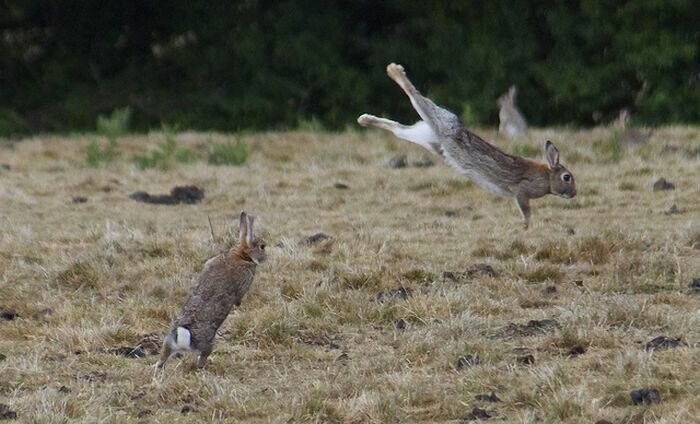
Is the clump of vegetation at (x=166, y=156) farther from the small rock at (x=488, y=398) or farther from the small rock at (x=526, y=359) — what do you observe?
the small rock at (x=488, y=398)

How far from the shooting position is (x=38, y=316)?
8539mm

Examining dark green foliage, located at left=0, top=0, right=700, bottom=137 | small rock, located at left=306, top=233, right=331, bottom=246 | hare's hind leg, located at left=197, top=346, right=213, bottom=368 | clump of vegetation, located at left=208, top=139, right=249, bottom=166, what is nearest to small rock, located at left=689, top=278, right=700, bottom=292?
small rock, located at left=306, top=233, right=331, bottom=246

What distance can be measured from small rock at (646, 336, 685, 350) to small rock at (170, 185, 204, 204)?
6133 millimetres

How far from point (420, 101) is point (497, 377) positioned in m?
3.29

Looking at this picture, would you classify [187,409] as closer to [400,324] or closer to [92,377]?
[92,377]

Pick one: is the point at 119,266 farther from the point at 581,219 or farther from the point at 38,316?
the point at 581,219

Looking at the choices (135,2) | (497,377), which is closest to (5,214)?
(497,377)

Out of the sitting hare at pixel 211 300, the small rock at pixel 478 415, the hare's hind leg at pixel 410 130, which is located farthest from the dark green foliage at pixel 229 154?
the small rock at pixel 478 415

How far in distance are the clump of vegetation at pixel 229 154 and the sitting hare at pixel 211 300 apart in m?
A: 7.30

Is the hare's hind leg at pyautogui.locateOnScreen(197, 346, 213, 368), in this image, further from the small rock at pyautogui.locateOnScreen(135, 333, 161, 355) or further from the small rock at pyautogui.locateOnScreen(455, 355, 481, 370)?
the small rock at pyautogui.locateOnScreen(455, 355, 481, 370)

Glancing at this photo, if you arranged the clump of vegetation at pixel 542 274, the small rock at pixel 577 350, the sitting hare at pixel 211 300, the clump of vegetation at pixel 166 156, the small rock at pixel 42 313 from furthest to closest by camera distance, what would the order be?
the clump of vegetation at pixel 166 156
the clump of vegetation at pixel 542 274
the small rock at pixel 42 313
the small rock at pixel 577 350
the sitting hare at pixel 211 300

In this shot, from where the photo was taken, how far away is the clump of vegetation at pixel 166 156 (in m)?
15.0

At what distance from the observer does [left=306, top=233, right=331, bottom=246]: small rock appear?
10.4 m

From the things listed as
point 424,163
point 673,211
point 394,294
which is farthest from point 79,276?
point 424,163
